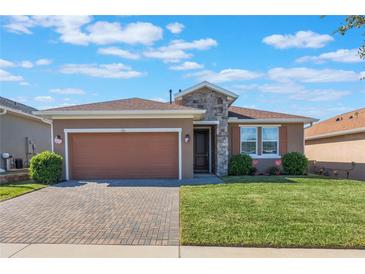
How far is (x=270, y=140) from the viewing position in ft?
55.2

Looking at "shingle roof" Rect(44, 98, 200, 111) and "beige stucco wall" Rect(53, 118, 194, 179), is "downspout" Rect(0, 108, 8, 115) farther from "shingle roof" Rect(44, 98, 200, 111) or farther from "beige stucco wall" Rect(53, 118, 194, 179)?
"shingle roof" Rect(44, 98, 200, 111)

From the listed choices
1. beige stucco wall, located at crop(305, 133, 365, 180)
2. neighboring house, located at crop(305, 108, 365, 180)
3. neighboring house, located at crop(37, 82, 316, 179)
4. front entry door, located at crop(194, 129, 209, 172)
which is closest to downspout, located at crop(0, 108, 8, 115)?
neighboring house, located at crop(37, 82, 316, 179)

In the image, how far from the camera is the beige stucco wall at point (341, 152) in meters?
16.6

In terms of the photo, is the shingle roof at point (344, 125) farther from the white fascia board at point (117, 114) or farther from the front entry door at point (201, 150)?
the white fascia board at point (117, 114)

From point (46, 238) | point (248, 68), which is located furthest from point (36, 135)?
point (46, 238)

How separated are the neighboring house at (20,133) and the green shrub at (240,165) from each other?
10118 millimetres

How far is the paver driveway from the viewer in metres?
5.52

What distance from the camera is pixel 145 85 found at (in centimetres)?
1798

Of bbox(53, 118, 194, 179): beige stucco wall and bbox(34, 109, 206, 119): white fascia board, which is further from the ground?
bbox(34, 109, 206, 119): white fascia board

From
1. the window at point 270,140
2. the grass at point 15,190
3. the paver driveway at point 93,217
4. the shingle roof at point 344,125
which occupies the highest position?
the shingle roof at point 344,125

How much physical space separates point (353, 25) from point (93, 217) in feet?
22.6

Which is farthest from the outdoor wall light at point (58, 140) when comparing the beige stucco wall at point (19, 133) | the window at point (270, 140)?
the window at point (270, 140)

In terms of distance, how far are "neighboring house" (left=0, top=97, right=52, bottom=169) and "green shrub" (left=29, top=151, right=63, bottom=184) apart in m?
3.78
